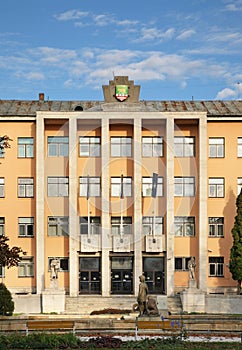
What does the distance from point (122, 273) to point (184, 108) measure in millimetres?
12838

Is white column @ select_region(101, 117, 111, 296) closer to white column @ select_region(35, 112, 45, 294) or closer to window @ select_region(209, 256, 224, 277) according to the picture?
white column @ select_region(35, 112, 45, 294)

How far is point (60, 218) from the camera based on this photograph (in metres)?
43.6

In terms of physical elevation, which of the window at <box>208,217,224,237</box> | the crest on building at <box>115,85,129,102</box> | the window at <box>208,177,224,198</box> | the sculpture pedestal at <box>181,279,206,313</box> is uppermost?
the crest on building at <box>115,85,129,102</box>

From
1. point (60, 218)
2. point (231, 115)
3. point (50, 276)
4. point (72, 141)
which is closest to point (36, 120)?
point (72, 141)

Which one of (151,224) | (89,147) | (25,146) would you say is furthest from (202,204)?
(25,146)

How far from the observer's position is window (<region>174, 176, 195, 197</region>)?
145 ft

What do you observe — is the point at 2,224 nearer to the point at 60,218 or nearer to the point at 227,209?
the point at 60,218

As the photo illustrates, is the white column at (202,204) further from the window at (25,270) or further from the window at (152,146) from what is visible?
→ the window at (25,270)

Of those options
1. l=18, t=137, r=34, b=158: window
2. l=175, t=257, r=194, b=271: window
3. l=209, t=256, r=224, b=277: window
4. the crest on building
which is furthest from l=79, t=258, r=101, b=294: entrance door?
the crest on building

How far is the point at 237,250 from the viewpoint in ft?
135

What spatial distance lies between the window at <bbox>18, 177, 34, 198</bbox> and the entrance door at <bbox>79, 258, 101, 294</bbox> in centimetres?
593

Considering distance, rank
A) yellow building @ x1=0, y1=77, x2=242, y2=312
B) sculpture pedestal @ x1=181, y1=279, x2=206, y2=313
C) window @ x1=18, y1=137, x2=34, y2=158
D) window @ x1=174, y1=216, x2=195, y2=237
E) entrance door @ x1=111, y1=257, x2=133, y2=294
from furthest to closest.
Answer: window @ x1=18, y1=137, x2=34, y2=158 → window @ x1=174, y1=216, x2=195, y2=237 → entrance door @ x1=111, y1=257, x2=133, y2=294 → yellow building @ x1=0, y1=77, x2=242, y2=312 → sculpture pedestal @ x1=181, y1=279, x2=206, y2=313

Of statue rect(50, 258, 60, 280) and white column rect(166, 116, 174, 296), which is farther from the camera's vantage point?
white column rect(166, 116, 174, 296)

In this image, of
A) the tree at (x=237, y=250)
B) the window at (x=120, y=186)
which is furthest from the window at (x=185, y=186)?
the tree at (x=237, y=250)
